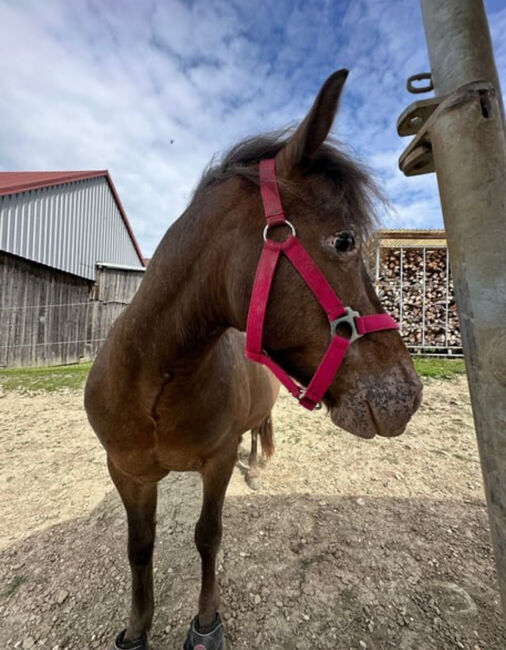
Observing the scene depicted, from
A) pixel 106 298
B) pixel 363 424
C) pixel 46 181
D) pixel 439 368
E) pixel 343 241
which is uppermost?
pixel 46 181

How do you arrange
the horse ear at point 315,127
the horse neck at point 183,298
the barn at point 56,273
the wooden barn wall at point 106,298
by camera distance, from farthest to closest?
the wooden barn wall at point 106,298 < the barn at point 56,273 < the horse neck at point 183,298 < the horse ear at point 315,127

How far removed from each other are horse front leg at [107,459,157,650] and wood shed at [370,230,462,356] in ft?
27.5

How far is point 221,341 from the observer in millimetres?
1798

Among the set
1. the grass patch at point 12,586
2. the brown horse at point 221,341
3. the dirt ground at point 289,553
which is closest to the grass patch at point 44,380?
the dirt ground at point 289,553

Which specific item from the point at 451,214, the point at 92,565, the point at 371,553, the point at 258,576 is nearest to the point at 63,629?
the point at 92,565

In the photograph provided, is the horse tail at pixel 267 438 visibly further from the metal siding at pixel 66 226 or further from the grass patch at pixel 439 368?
the metal siding at pixel 66 226

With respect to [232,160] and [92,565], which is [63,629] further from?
[232,160]

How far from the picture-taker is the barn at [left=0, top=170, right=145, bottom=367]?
9227 mm

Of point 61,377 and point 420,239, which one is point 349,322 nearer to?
point 61,377

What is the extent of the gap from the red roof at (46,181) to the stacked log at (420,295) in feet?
36.4

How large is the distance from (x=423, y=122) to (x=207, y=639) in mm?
2427

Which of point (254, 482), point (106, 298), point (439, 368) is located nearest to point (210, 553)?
point (254, 482)

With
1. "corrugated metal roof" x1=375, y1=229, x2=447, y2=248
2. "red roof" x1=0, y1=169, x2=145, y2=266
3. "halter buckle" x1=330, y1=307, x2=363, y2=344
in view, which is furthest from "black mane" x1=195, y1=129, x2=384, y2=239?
"red roof" x1=0, y1=169, x2=145, y2=266

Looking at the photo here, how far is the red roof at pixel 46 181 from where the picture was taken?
10172 mm
